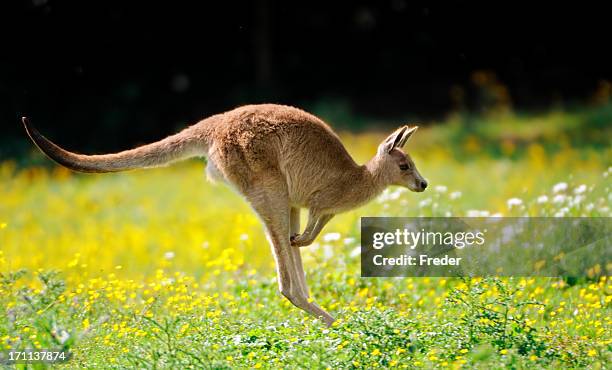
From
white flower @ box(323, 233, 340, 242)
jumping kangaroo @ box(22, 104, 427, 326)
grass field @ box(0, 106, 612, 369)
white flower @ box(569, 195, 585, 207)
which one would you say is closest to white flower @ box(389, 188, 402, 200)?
grass field @ box(0, 106, 612, 369)

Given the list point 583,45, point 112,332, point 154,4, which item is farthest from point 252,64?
point 112,332

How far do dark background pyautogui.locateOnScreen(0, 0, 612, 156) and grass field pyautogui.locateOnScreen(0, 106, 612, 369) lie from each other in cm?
368

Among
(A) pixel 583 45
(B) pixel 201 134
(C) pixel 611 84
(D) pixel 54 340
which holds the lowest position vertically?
(D) pixel 54 340

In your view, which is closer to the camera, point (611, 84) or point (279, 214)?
point (279, 214)

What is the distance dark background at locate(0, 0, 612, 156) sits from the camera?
18688 mm

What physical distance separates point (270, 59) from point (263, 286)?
12.5 meters

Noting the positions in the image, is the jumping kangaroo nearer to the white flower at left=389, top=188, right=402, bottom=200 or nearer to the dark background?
the white flower at left=389, top=188, right=402, bottom=200

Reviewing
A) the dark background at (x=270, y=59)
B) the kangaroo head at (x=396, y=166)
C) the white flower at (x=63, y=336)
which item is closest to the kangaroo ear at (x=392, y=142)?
the kangaroo head at (x=396, y=166)

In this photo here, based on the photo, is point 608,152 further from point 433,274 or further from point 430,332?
point 430,332

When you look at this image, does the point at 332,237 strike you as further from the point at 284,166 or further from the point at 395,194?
the point at 284,166

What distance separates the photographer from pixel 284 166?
720 centimetres

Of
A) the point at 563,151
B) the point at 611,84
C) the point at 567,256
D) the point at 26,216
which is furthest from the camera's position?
the point at 611,84

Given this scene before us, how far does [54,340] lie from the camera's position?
5496mm

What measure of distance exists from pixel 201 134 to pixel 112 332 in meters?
1.65
